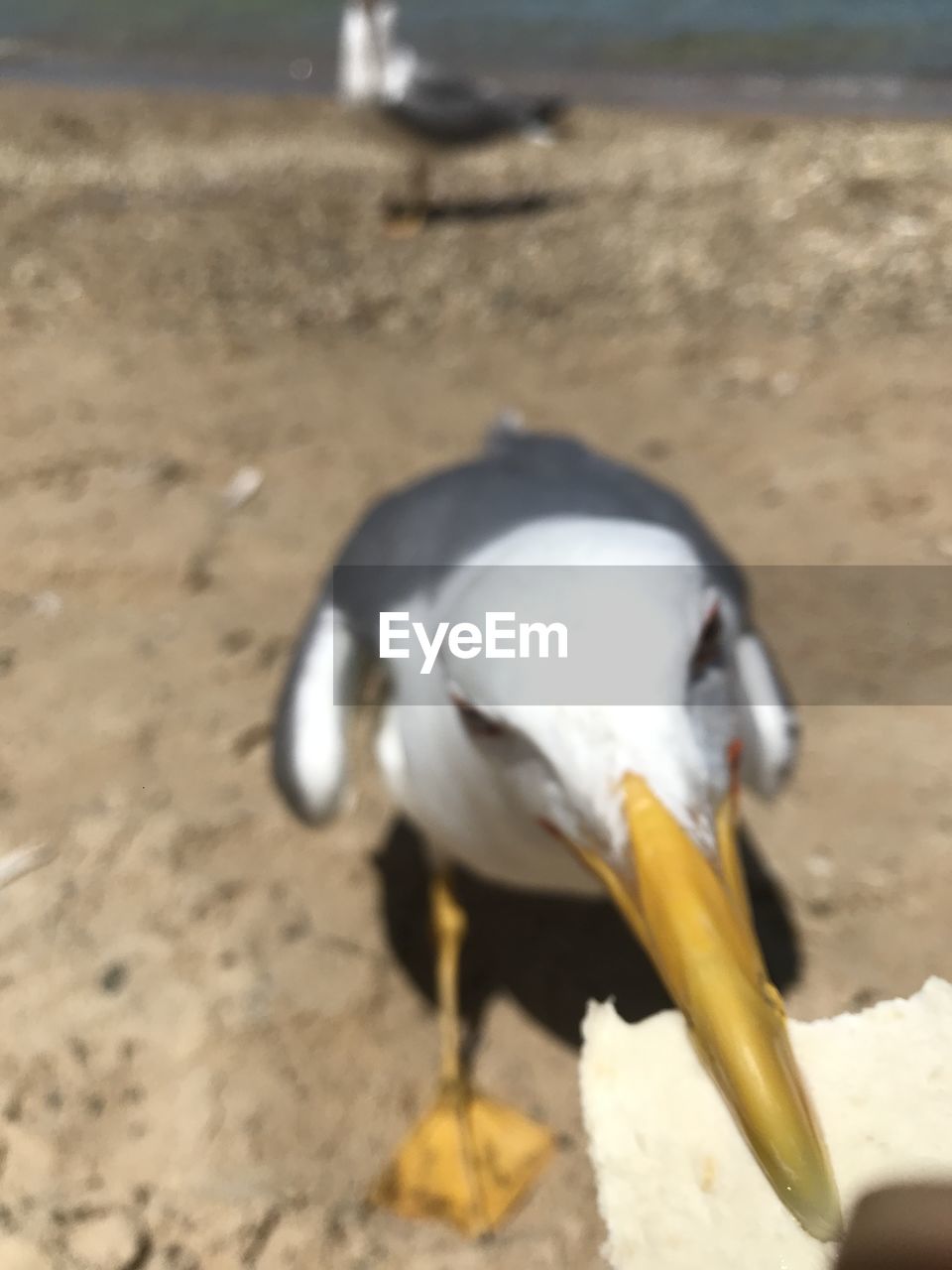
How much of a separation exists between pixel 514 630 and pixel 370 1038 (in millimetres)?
914

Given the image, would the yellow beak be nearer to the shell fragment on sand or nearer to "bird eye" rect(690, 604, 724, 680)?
the shell fragment on sand

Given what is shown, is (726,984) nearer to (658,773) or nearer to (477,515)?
(658,773)

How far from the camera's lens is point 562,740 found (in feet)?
3.07

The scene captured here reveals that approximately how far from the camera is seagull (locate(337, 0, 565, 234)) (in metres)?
5.35

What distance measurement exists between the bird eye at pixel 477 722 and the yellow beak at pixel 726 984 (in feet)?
0.57

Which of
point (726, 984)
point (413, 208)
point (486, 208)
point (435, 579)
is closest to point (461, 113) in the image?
point (486, 208)

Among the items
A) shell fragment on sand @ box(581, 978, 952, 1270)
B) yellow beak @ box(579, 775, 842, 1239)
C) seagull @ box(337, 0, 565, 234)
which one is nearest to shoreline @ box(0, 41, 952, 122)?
seagull @ box(337, 0, 565, 234)

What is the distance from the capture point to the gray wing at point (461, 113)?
534 centimetres

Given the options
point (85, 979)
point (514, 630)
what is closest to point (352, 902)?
point (85, 979)

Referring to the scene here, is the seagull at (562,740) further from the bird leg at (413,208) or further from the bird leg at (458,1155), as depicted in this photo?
the bird leg at (413,208)

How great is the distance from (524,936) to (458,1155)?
0.38 metres

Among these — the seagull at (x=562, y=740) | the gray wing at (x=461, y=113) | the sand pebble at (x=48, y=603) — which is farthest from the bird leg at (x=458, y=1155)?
the gray wing at (x=461, y=113)

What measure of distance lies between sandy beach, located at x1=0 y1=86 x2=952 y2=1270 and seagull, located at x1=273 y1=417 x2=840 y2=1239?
0.06 meters

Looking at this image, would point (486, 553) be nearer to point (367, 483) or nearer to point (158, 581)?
point (158, 581)
